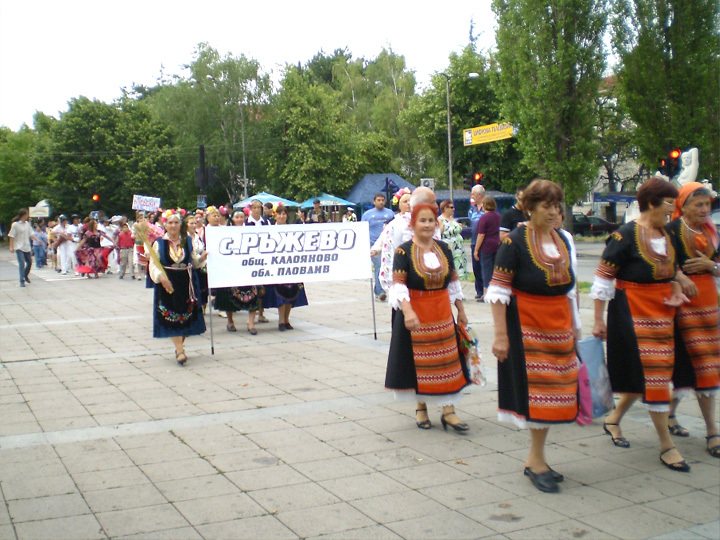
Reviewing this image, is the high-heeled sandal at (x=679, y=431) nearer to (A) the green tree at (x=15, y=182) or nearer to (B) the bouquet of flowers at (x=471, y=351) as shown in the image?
(B) the bouquet of flowers at (x=471, y=351)

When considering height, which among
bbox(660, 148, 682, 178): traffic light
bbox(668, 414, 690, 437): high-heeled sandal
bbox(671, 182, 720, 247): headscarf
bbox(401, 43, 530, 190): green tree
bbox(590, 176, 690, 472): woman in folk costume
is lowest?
bbox(668, 414, 690, 437): high-heeled sandal

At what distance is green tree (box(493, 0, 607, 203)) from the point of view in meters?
28.5

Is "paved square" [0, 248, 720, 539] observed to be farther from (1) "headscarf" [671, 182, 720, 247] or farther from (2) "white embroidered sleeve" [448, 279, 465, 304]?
(1) "headscarf" [671, 182, 720, 247]

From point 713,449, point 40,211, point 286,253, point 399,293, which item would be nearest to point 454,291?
point 399,293

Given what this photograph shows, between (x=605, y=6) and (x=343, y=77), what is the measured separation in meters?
41.4

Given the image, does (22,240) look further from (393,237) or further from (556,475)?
(556,475)

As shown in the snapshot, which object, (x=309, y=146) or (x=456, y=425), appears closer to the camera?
(x=456, y=425)

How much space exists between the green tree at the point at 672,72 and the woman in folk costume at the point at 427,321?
24860 millimetres

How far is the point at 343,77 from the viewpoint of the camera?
68250 mm

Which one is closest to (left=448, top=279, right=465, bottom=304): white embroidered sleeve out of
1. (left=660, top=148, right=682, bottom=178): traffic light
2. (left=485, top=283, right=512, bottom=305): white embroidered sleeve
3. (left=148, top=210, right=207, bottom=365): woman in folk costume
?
(left=485, top=283, right=512, bottom=305): white embroidered sleeve

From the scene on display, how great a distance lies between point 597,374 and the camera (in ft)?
17.1

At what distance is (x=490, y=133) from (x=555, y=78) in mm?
3561

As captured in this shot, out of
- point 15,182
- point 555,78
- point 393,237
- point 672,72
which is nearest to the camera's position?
point 393,237

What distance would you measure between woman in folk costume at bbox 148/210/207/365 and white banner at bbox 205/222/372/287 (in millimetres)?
591
